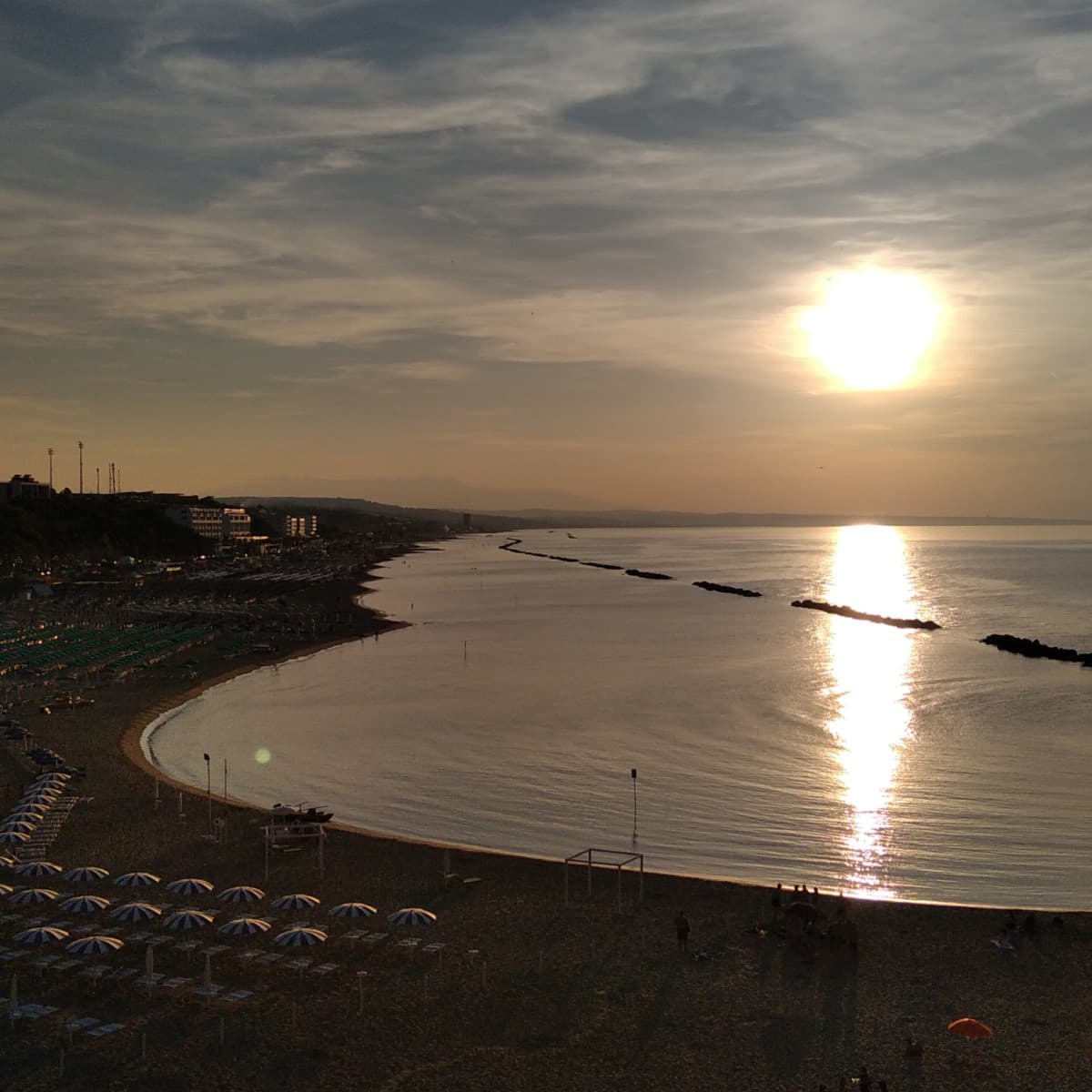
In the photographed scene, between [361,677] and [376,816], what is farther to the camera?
→ [361,677]

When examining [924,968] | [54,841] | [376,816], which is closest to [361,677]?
[376,816]

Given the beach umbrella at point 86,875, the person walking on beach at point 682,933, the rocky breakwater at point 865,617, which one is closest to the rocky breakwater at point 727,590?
the rocky breakwater at point 865,617

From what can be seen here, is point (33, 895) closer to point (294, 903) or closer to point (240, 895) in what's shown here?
point (240, 895)

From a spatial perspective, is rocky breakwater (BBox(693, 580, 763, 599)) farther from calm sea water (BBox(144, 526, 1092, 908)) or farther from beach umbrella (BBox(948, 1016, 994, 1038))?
beach umbrella (BBox(948, 1016, 994, 1038))

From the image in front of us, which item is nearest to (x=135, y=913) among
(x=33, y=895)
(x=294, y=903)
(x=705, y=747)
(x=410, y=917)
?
(x=33, y=895)

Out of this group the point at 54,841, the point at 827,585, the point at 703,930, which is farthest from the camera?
the point at 827,585

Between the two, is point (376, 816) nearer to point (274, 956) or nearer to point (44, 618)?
point (274, 956)

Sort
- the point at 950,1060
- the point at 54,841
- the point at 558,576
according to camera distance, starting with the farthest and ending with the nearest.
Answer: the point at 558,576, the point at 54,841, the point at 950,1060

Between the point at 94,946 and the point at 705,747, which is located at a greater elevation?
the point at 94,946
